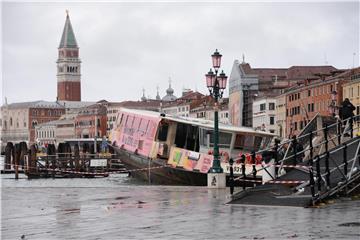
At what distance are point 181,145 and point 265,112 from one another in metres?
112

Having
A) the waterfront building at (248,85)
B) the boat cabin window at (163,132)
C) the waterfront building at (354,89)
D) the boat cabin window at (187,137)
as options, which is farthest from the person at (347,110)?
the waterfront building at (248,85)

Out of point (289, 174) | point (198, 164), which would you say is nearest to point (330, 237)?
point (289, 174)

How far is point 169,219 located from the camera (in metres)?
18.2

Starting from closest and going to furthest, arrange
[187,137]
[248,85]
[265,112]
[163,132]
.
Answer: [187,137] < [163,132] < [265,112] < [248,85]

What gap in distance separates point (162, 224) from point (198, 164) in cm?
2299

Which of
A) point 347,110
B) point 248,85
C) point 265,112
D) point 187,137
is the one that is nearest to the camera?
point 347,110

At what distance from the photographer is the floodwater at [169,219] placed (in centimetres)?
1554

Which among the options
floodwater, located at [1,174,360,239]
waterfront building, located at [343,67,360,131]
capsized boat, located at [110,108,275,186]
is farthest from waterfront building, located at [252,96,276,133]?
floodwater, located at [1,174,360,239]

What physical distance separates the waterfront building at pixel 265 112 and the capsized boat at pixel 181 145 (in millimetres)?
100783

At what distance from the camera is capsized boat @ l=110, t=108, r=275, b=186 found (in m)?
40.6

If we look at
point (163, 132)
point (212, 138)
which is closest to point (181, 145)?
point (163, 132)

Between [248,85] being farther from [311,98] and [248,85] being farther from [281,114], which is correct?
[311,98]

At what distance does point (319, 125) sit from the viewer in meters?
32.9

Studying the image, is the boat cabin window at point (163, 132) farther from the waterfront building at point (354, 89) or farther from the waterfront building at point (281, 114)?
the waterfront building at point (281, 114)
